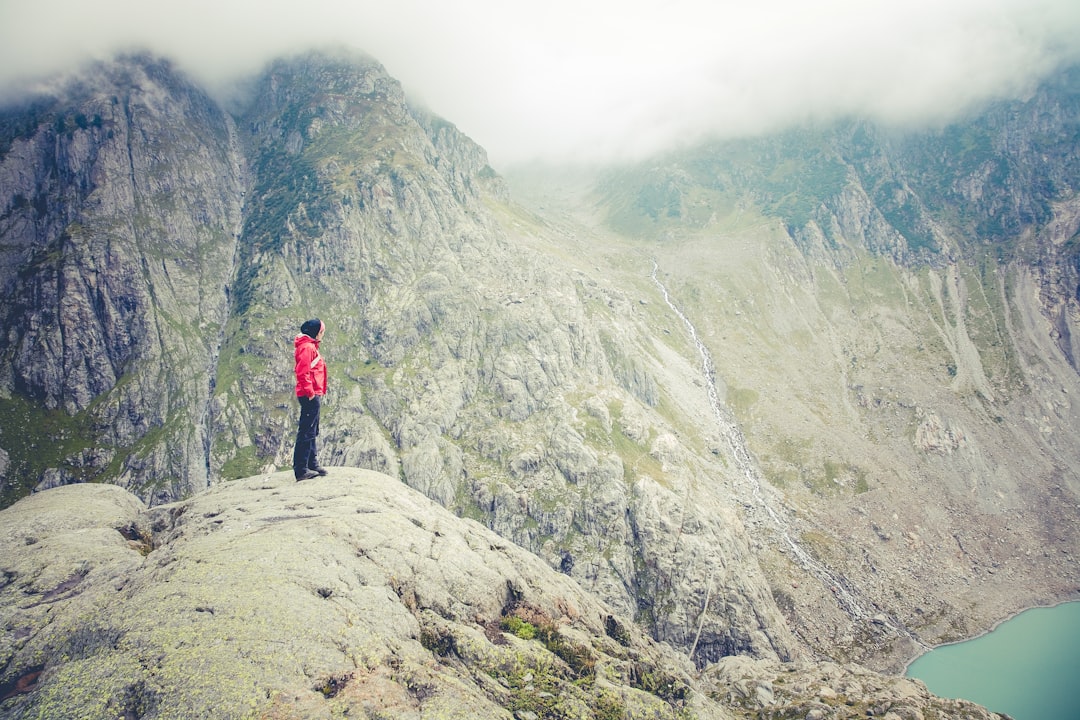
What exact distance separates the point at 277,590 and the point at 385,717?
26.0 ft

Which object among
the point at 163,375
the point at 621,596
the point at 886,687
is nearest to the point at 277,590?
the point at 886,687

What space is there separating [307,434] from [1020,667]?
470 ft

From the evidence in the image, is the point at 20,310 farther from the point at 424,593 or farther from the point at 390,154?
the point at 424,593

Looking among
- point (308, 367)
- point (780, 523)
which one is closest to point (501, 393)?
point (780, 523)

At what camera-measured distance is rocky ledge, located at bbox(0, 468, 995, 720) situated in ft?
61.3

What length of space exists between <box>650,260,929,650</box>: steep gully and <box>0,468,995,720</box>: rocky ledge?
317 ft

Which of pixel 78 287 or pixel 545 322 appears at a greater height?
pixel 78 287

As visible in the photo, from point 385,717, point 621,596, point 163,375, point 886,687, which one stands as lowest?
point 621,596

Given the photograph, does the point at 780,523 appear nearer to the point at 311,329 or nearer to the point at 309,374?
the point at 309,374

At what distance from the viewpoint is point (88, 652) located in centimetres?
1941

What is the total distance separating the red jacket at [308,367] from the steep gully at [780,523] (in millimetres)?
127342

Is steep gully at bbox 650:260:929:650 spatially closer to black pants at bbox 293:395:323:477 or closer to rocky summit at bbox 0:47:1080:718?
rocky summit at bbox 0:47:1080:718

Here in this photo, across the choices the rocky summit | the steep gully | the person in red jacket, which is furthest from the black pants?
the steep gully

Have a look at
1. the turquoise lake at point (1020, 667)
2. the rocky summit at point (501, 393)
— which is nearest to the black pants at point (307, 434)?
the rocky summit at point (501, 393)
